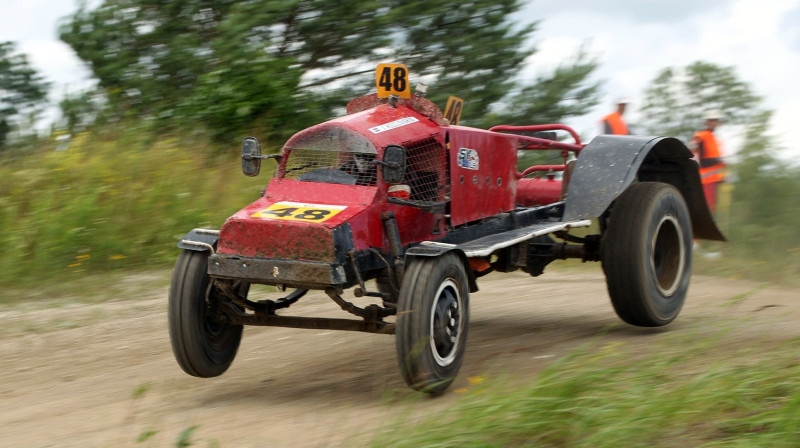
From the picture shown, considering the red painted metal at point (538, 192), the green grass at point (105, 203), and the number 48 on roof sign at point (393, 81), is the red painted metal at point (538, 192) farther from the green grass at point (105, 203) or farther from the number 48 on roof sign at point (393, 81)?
the green grass at point (105, 203)

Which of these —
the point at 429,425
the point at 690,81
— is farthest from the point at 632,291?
the point at 690,81

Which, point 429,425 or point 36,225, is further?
point 36,225

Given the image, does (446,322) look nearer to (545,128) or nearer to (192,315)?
(192,315)

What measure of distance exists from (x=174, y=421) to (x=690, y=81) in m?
16.4

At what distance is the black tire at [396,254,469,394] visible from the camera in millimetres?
5027

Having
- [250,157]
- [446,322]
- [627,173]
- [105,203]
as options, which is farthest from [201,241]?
[105,203]

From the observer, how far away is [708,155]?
12695 mm

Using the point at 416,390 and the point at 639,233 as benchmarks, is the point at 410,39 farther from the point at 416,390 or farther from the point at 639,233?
the point at 416,390

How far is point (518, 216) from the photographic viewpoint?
Result: 672 centimetres

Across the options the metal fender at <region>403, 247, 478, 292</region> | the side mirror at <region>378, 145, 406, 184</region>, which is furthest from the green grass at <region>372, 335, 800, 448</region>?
the side mirror at <region>378, 145, 406, 184</region>

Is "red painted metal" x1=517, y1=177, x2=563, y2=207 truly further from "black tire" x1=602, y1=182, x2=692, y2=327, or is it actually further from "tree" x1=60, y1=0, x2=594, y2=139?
"tree" x1=60, y1=0, x2=594, y2=139

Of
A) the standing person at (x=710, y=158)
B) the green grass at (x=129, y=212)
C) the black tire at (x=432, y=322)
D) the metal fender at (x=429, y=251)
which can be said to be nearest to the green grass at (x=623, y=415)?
the black tire at (x=432, y=322)

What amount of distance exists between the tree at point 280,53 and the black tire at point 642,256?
25.5ft

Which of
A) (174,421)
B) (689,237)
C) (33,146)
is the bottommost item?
(174,421)
